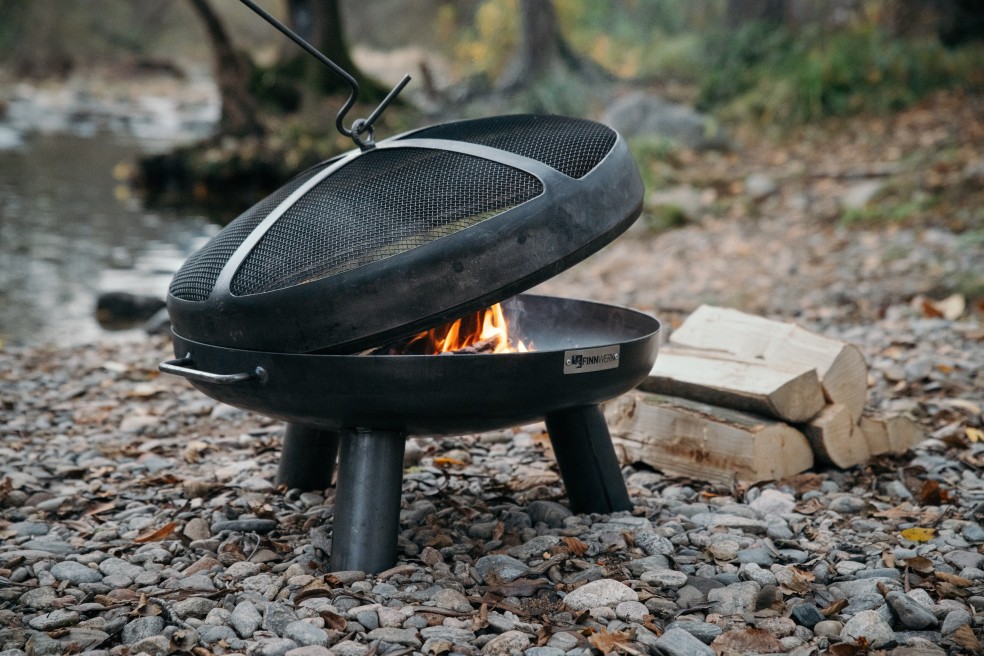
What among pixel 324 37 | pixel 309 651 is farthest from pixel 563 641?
pixel 324 37

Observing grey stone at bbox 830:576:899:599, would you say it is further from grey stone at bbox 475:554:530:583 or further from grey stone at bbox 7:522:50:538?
grey stone at bbox 7:522:50:538

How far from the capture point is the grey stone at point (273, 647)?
2.01 meters

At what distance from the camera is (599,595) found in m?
2.25

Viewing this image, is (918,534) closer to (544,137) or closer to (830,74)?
(544,137)

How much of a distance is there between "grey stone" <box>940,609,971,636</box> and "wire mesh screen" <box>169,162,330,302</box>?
1.89 m

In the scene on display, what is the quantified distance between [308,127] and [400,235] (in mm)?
12225

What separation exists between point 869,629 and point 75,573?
1926 mm

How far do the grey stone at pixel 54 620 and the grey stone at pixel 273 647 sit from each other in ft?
1.51

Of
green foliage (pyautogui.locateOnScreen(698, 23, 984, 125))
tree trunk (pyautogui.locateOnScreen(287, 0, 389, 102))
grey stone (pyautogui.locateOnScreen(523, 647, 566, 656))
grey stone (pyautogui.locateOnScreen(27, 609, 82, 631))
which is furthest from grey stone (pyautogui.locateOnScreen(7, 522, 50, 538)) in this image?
tree trunk (pyautogui.locateOnScreen(287, 0, 389, 102))

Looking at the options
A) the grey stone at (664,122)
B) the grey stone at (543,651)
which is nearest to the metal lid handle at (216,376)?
the grey stone at (543,651)

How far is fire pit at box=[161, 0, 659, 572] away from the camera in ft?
7.19

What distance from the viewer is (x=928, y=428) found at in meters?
3.55

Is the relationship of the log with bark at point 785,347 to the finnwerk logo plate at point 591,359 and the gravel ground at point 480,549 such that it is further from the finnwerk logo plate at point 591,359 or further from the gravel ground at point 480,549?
the finnwerk logo plate at point 591,359

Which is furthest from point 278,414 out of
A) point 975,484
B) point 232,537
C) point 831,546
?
point 975,484
